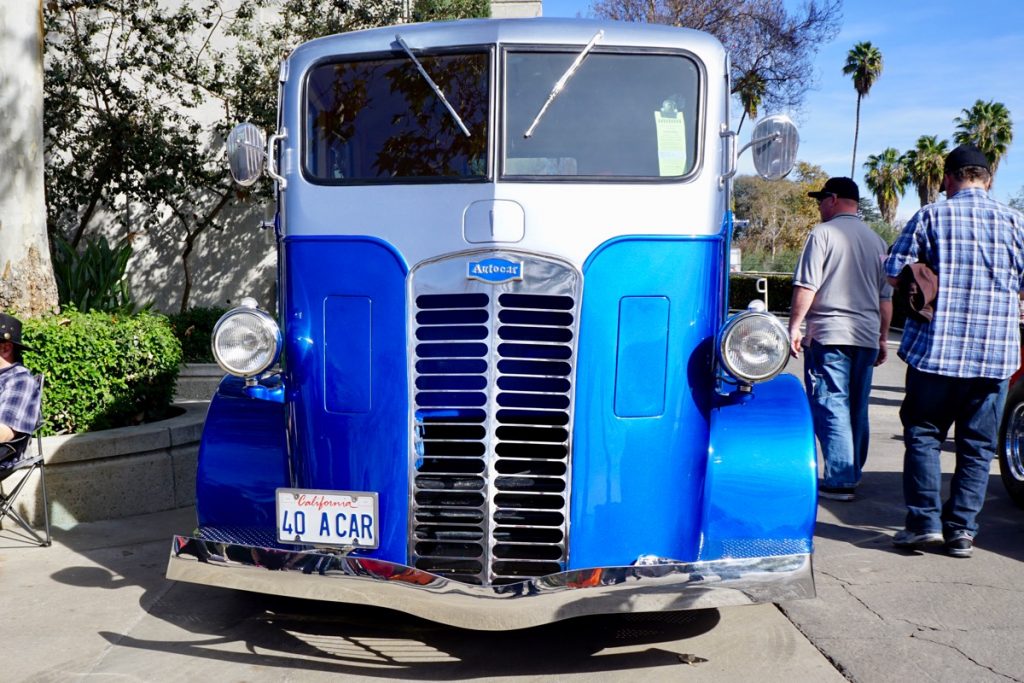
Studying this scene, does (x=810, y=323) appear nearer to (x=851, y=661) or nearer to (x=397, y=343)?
(x=851, y=661)

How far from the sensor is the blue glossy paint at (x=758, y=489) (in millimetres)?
3932

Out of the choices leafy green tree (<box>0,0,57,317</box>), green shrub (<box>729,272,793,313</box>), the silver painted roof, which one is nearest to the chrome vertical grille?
the silver painted roof

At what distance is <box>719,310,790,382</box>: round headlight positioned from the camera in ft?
12.9

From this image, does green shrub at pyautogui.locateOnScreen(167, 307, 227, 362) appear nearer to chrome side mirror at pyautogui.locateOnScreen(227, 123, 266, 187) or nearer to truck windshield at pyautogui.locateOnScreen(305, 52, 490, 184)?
chrome side mirror at pyautogui.locateOnScreen(227, 123, 266, 187)

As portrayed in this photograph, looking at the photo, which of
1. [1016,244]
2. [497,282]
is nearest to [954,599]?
[1016,244]

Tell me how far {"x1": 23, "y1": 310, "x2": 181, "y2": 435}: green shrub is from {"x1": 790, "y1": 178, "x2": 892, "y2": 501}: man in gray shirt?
402cm

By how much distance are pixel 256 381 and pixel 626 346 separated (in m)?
1.58

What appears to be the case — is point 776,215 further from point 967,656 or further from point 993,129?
point 967,656

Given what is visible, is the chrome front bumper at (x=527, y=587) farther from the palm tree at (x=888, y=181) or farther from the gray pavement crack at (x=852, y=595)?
the palm tree at (x=888, y=181)

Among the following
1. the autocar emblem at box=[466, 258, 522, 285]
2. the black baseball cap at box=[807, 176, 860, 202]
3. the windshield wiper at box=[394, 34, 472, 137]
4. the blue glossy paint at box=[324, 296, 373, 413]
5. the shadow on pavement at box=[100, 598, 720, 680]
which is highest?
the windshield wiper at box=[394, 34, 472, 137]

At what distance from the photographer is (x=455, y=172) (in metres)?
4.15

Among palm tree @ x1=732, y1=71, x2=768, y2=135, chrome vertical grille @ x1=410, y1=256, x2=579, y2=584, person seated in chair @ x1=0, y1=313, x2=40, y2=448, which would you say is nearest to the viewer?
chrome vertical grille @ x1=410, y1=256, x2=579, y2=584

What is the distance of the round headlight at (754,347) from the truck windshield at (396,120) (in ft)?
3.92

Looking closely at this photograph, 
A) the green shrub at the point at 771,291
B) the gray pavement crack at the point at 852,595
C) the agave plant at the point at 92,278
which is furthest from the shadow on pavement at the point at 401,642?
the green shrub at the point at 771,291
